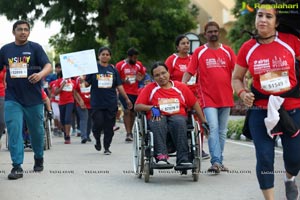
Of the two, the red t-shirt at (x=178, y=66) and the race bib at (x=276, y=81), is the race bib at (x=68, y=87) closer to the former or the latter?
the red t-shirt at (x=178, y=66)

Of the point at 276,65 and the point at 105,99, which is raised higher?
the point at 276,65

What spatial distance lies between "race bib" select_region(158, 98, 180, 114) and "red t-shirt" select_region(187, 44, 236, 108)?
2.38 ft

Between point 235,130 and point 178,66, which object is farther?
point 235,130

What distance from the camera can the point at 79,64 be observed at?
13.0 m

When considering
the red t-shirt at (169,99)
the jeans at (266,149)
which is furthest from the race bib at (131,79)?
the jeans at (266,149)

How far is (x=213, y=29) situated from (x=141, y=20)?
946 inches

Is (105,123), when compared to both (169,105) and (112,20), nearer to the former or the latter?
(169,105)

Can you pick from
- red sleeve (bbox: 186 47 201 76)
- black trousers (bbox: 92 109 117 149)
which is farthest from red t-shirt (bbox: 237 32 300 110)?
black trousers (bbox: 92 109 117 149)

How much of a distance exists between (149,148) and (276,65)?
247 centimetres

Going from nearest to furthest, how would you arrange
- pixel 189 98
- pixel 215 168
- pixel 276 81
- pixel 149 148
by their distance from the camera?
pixel 276 81
pixel 149 148
pixel 189 98
pixel 215 168

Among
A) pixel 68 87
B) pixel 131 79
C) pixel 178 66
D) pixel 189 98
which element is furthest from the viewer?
pixel 68 87

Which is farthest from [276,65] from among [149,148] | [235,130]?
[235,130]

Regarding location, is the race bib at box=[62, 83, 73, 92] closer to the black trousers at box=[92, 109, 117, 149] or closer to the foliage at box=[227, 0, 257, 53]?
→ the black trousers at box=[92, 109, 117, 149]

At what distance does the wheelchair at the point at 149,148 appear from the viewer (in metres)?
7.95
